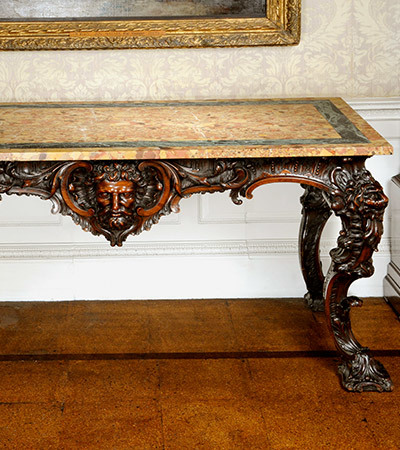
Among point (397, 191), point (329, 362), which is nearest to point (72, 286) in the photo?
point (329, 362)

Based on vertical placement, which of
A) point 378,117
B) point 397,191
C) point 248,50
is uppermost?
point 248,50

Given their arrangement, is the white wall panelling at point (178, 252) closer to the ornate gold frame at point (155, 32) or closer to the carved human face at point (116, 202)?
the ornate gold frame at point (155, 32)

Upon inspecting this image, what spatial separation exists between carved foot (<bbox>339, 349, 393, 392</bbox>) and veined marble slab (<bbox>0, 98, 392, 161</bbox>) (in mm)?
836

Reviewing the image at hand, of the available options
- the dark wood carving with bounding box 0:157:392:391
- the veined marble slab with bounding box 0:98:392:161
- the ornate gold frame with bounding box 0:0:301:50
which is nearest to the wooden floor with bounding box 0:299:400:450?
the dark wood carving with bounding box 0:157:392:391

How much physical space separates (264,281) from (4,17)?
5.74ft

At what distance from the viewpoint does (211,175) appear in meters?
2.36

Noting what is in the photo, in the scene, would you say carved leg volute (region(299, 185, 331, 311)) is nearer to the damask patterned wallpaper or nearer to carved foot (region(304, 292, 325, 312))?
carved foot (region(304, 292, 325, 312))

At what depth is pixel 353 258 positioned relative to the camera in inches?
96.2

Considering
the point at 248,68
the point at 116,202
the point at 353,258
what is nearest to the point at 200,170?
the point at 116,202

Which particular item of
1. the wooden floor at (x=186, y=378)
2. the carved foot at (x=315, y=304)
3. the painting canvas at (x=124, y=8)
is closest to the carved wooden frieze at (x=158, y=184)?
the wooden floor at (x=186, y=378)

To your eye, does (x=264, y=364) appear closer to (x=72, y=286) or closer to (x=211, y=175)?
(x=211, y=175)

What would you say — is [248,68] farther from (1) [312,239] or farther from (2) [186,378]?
(2) [186,378]

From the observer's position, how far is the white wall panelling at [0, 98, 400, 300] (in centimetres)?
329

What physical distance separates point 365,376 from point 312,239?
0.74 m
